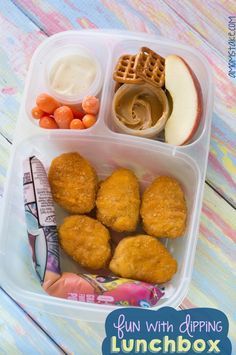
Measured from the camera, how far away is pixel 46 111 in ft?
3.28

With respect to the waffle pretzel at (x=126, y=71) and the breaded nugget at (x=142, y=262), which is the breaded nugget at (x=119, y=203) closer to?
the breaded nugget at (x=142, y=262)

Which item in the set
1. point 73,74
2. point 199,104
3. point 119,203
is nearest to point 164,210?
point 119,203

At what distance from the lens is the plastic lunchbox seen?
3.10 feet

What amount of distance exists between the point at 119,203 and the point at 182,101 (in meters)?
0.21

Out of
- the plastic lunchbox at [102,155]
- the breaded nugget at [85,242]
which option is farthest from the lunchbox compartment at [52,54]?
the breaded nugget at [85,242]

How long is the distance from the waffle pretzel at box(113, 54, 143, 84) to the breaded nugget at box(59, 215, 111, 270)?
0.25 meters

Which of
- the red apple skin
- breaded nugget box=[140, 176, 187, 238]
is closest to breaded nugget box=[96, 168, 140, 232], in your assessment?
breaded nugget box=[140, 176, 187, 238]

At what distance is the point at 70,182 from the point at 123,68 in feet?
0.73

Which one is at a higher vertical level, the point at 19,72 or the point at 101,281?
the point at 19,72

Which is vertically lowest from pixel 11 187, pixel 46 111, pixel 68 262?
pixel 68 262

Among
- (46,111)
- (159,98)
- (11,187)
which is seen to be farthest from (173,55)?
(11,187)

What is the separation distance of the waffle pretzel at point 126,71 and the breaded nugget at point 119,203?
0.54 ft

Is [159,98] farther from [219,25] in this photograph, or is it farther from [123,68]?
[219,25]

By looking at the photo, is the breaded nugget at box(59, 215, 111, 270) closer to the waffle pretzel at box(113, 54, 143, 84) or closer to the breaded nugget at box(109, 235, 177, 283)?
the breaded nugget at box(109, 235, 177, 283)
